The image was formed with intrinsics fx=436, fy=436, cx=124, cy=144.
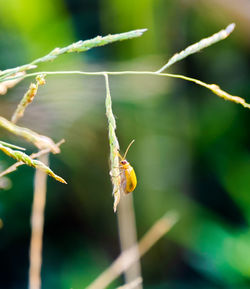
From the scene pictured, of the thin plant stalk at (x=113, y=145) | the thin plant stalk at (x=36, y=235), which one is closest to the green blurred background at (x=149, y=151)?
the thin plant stalk at (x=36, y=235)

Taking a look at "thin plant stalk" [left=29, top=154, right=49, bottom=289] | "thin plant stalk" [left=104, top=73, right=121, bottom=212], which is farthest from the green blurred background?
"thin plant stalk" [left=104, top=73, right=121, bottom=212]

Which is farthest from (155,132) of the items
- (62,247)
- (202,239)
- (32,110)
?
(32,110)

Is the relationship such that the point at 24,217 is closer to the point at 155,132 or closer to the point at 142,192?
the point at 142,192

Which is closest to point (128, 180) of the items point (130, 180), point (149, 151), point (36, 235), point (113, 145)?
point (130, 180)

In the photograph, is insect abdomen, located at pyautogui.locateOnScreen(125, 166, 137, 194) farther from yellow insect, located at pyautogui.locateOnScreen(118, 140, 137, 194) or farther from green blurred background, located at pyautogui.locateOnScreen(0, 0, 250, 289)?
green blurred background, located at pyautogui.locateOnScreen(0, 0, 250, 289)

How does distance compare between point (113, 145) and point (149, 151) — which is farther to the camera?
point (149, 151)

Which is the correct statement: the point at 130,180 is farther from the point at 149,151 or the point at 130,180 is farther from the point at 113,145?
the point at 149,151

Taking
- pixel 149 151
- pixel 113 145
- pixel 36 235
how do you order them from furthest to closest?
pixel 149 151
pixel 36 235
pixel 113 145

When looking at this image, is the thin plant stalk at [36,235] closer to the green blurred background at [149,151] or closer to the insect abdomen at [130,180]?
the insect abdomen at [130,180]

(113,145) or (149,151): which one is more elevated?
(149,151)
